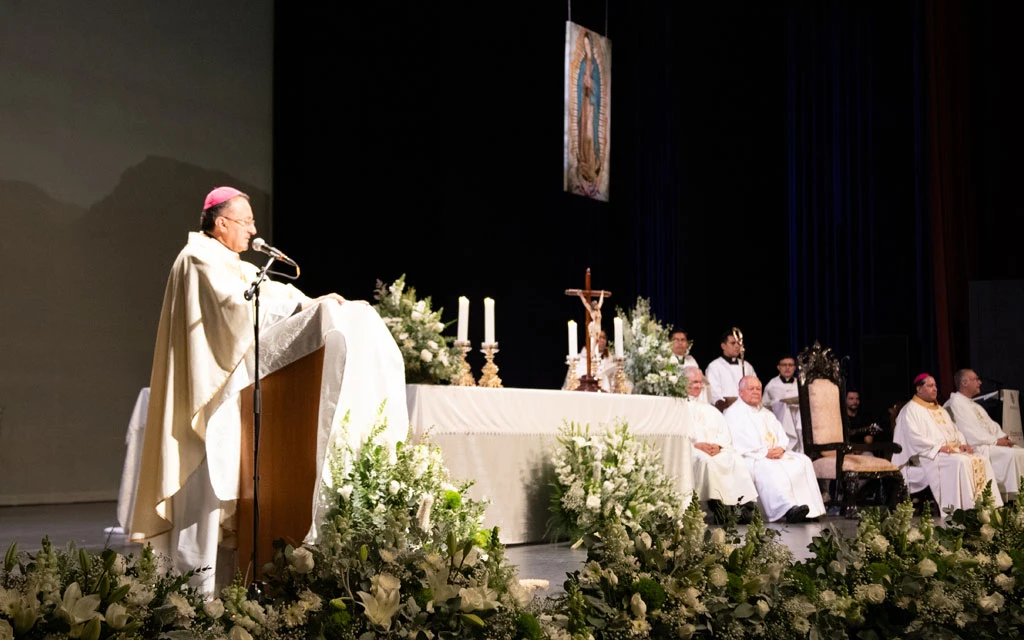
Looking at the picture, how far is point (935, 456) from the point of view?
408 inches

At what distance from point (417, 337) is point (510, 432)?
882mm

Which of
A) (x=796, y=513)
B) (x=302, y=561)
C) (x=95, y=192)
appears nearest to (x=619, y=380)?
(x=796, y=513)

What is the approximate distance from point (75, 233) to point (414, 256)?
3.43 m

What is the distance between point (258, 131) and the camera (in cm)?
1145

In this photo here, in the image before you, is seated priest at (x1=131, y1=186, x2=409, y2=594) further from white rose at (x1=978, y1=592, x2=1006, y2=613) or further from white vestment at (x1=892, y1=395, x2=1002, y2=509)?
white vestment at (x1=892, y1=395, x2=1002, y2=509)

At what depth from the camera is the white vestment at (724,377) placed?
12523mm

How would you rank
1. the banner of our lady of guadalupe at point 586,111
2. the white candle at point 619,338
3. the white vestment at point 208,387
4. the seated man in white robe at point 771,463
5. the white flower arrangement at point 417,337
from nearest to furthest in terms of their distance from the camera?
1. the white vestment at point 208,387
2. the white flower arrangement at point 417,337
3. the white candle at point 619,338
4. the seated man in white robe at point 771,463
5. the banner of our lady of guadalupe at point 586,111

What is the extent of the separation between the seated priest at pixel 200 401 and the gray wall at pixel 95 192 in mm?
6240

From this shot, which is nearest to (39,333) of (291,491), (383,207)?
(383,207)

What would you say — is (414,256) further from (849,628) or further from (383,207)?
(849,628)

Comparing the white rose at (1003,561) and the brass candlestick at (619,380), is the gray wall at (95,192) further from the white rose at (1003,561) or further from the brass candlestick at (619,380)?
the white rose at (1003,561)

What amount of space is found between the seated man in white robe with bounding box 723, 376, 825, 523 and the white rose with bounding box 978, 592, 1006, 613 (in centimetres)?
610

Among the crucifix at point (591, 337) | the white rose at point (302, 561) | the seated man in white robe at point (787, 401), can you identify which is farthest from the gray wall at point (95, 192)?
the white rose at point (302, 561)

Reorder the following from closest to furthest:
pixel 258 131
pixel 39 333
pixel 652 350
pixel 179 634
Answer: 1. pixel 179 634
2. pixel 652 350
3. pixel 39 333
4. pixel 258 131
